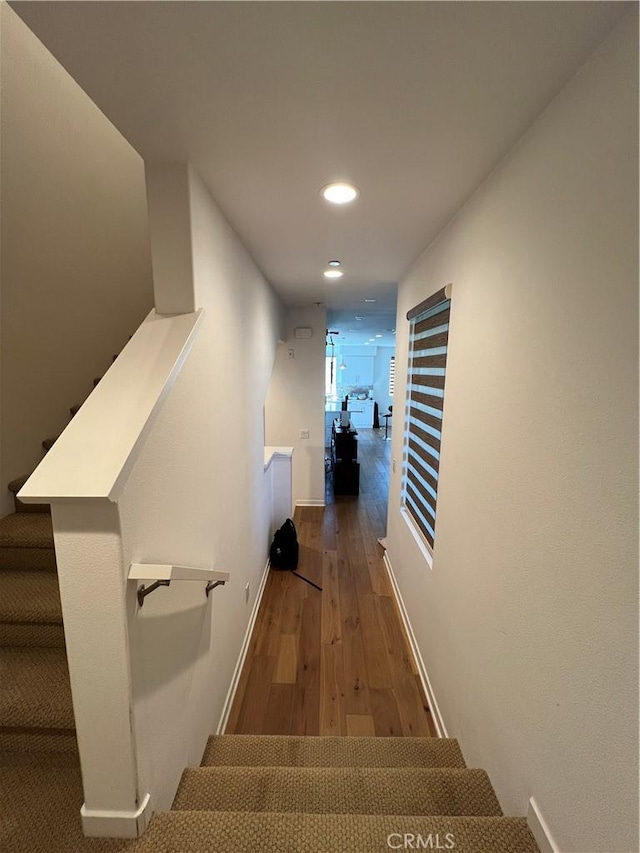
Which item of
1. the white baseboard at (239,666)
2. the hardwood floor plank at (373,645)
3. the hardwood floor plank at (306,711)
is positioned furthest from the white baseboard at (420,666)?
the white baseboard at (239,666)

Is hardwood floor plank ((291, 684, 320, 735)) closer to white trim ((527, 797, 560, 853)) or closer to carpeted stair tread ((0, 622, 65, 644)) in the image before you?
white trim ((527, 797, 560, 853))

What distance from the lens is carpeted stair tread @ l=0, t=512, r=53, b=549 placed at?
1677mm

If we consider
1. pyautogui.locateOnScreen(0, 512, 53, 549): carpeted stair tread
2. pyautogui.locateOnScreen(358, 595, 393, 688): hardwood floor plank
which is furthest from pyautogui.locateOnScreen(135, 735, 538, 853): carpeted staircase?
pyautogui.locateOnScreen(0, 512, 53, 549): carpeted stair tread

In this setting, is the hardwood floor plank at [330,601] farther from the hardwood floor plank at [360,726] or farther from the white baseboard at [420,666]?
the hardwood floor plank at [360,726]

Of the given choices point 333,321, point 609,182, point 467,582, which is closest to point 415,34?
point 609,182

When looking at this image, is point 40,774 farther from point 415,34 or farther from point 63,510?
point 415,34

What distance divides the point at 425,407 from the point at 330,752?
6.39 ft

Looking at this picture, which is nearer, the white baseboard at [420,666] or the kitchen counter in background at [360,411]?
the white baseboard at [420,666]

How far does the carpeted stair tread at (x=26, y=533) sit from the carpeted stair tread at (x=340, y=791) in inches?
46.2

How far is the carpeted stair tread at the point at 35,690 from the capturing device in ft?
4.00

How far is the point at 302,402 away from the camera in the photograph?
16.5 feet

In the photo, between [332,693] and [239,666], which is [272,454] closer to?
[239,666]

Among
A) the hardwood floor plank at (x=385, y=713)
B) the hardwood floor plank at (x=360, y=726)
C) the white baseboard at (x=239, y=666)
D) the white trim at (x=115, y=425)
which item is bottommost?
→ the hardwood floor plank at (x=360, y=726)

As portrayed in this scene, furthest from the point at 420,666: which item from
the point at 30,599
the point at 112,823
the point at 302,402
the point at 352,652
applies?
the point at 302,402
